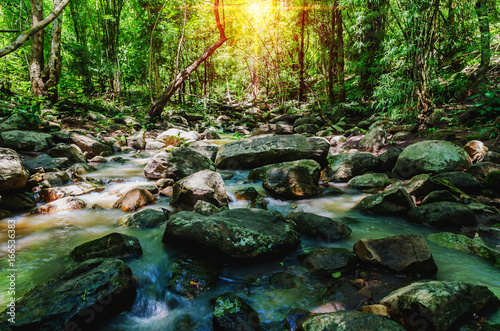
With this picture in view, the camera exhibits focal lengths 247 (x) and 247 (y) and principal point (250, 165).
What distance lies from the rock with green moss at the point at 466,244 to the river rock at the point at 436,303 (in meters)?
0.94

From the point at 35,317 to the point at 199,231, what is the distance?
144cm

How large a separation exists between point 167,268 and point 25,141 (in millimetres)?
6304

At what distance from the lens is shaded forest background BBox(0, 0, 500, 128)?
7121 mm

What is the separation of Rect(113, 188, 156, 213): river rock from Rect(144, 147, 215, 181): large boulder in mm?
1227

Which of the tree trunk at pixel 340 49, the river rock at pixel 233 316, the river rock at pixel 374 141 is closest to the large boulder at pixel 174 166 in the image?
the river rock at pixel 233 316

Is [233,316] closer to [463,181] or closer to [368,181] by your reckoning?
[368,181]

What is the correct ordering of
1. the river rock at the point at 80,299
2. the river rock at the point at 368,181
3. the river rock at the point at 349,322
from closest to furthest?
the river rock at the point at 349,322 < the river rock at the point at 80,299 < the river rock at the point at 368,181

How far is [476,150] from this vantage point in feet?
17.1

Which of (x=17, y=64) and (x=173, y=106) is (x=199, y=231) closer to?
(x=17, y=64)

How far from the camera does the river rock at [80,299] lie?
178cm

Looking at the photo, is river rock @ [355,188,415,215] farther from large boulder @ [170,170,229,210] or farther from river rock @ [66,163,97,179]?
river rock @ [66,163,97,179]

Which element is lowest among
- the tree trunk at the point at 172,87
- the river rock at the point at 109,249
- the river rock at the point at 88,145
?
the river rock at the point at 109,249

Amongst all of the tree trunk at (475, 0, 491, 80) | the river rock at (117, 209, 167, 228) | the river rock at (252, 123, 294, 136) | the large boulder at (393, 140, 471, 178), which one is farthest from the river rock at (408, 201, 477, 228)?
the river rock at (252, 123, 294, 136)

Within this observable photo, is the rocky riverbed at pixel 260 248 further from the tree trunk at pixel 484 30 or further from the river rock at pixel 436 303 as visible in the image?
the tree trunk at pixel 484 30
